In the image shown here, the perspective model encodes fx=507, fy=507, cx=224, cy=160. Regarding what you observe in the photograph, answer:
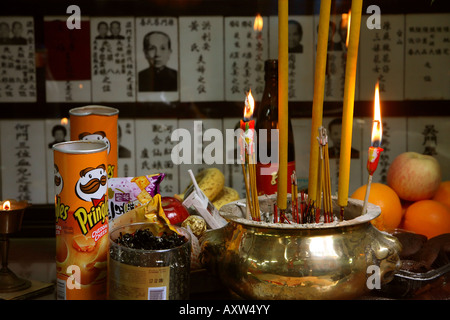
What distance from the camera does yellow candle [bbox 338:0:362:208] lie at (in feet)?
2.15

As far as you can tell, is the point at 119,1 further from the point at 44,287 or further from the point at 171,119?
the point at 44,287

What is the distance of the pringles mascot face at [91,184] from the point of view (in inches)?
26.9

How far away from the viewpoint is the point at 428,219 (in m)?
1.04

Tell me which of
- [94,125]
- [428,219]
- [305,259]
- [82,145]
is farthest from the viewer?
[428,219]

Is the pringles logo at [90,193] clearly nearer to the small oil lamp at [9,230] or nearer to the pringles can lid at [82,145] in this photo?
the pringles can lid at [82,145]

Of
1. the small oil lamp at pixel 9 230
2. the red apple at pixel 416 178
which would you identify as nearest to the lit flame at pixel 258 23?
the red apple at pixel 416 178

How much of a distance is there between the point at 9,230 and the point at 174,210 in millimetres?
281

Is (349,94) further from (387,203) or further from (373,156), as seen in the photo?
(387,203)

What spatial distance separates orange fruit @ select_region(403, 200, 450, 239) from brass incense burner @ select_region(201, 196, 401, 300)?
382 mm

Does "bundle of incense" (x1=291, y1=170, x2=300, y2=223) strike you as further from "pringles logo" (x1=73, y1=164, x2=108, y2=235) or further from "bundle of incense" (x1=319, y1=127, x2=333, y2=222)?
"pringles logo" (x1=73, y1=164, x2=108, y2=235)

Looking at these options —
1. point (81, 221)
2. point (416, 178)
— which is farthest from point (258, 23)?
point (81, 221)

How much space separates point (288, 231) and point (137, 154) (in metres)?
0.73

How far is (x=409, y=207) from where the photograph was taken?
1.10 metres
